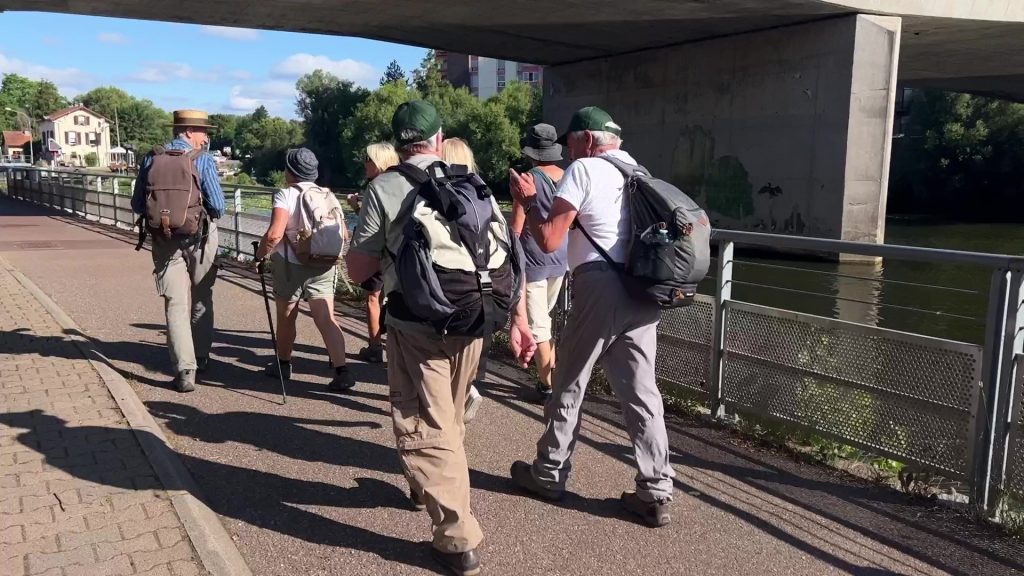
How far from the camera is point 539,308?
5.25m

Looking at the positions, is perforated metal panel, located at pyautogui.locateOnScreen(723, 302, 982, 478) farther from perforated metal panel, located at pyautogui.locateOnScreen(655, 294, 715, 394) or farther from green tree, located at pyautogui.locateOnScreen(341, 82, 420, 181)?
green tree, located at pyautogui.locateOnScreen(341, 82, 420, 181)

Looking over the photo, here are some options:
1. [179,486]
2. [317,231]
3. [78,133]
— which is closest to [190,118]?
[317,231]

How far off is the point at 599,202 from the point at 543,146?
1.55m

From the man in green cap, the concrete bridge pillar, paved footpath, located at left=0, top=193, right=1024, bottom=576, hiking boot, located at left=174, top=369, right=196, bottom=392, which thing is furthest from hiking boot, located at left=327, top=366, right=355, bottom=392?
the concrete bridge pillar

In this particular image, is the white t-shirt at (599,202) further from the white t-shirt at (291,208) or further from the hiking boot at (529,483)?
the white t-shirt at (291,208)

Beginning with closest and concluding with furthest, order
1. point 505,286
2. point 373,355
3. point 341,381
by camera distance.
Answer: point 505,286, point 341,381, point 373,355

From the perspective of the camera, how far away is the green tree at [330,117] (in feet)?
228

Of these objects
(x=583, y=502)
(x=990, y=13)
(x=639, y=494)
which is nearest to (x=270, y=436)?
(x=583, y=502)

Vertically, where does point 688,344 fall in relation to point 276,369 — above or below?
above

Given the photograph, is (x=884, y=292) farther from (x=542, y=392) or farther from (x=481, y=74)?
(x=481, y=74)

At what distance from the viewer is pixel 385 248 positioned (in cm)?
319

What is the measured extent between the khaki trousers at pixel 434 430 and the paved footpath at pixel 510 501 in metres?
0.23

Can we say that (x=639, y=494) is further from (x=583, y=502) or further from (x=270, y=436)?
(x=270, y=436)

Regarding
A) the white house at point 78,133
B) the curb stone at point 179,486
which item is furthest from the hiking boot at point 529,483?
the white house at point 78,133
